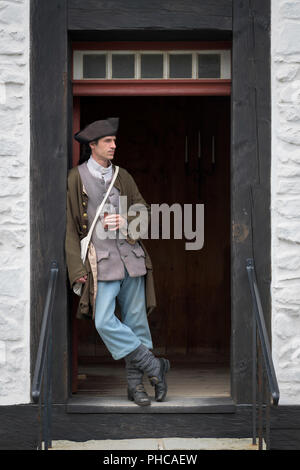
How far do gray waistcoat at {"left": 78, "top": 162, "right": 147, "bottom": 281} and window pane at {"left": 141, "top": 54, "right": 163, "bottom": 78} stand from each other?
2.78ft

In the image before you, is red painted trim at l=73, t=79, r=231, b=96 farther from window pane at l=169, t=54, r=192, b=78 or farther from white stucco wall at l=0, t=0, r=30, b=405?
white stucco wall at l=0, t=0, r=30, b=405

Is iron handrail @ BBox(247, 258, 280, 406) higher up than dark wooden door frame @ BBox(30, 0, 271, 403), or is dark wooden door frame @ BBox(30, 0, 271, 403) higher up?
dark wooden door frame @ BBox(30, 0, 271, 403)

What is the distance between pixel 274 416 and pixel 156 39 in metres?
2.91

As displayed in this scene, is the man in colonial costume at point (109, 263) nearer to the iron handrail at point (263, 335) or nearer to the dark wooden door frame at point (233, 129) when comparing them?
the dark wooden door frame at point (233, 129)

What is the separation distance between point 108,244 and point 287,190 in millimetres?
1362

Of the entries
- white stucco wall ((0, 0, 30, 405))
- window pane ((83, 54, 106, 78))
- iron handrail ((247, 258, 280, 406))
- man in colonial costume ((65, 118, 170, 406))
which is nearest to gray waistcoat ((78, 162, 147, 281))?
man in colonial costume ((65, 118, 170, 406))

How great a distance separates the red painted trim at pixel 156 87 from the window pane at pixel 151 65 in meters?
0.06

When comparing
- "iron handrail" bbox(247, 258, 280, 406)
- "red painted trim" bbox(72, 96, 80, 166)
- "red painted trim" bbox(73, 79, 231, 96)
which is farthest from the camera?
"red painted trim" bbox(72, 96, 80, 166)

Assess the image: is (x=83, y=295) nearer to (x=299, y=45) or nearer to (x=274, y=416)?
(x=274, y=416)

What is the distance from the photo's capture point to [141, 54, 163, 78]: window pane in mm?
6117

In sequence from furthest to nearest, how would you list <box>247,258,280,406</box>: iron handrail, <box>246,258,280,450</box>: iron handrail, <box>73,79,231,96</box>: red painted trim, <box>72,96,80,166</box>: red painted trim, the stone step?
1. <box>72,96,80,166</box>: red painted trim
2. <box>73,79,231,96</box>: red painted trim
3. the stone step
4. <box>246,258,280,450</box>: iron handrail
5. <box>247,258,280,406</box>: iron handrail

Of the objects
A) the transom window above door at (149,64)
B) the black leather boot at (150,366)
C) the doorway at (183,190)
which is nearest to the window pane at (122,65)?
the transom window above door at (149,64)

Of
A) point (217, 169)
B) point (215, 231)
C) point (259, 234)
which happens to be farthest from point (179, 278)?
point (259, 234)

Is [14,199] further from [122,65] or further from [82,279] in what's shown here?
[122,65]
